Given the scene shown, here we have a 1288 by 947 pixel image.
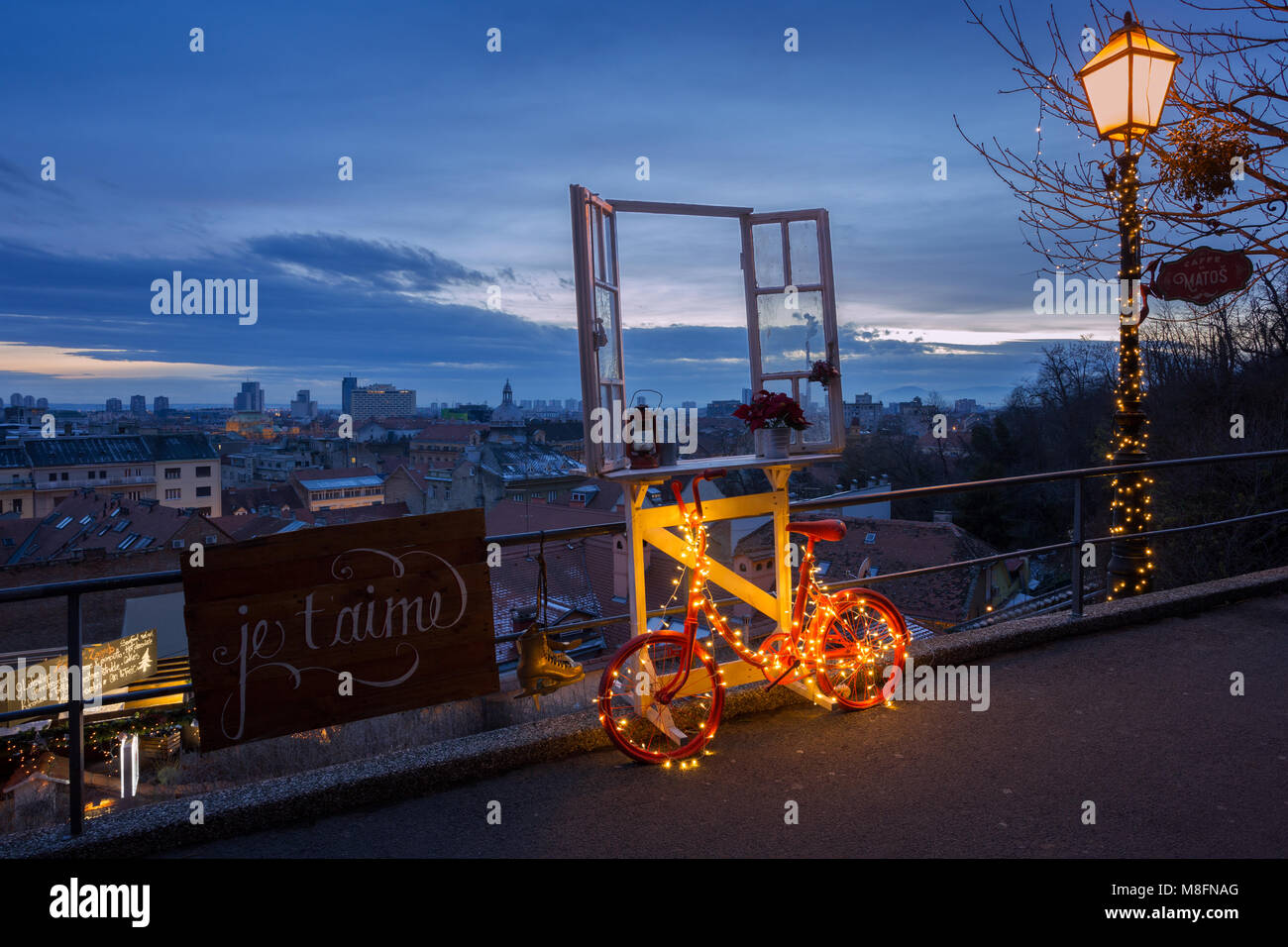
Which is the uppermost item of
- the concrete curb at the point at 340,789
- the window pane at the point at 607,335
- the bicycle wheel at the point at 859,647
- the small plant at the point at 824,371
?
the window pane at the point at 607,335

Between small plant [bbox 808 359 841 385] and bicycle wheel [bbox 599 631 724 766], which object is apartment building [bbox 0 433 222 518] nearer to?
bicycle wheel [bbox 599 631 724 766]

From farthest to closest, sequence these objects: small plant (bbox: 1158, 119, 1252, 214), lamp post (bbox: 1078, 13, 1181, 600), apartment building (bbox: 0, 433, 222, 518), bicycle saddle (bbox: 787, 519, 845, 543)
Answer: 1. apartment building (bbox: 0, 433, 222, 518)
2. small plant (bbox: 1158, 119, 1252, 214)
3. lamp post (bbox: 1078, 13, 1181, 600)
4. bicycle saddle (bbox: 787, 519, 845, 543)

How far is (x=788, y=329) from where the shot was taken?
459cm

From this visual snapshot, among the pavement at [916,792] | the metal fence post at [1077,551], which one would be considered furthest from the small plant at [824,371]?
the metal fence post at [1077,551]

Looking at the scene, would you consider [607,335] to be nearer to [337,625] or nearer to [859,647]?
[337,625]

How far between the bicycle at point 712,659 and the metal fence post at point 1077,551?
1619mm

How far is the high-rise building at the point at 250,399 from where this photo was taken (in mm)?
17453

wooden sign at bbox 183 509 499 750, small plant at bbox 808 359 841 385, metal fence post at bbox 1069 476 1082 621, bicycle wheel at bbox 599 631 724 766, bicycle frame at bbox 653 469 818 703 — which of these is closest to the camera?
wooden sign at bbox 183 509 499 750

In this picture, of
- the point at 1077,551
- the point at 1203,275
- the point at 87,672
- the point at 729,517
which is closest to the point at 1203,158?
the point at 1203,275

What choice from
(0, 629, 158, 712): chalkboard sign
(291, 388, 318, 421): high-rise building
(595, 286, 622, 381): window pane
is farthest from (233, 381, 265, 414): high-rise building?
(595, 286, 622, 381): window pane

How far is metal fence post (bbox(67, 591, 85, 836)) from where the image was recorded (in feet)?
10.0

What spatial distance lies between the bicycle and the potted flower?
41cm

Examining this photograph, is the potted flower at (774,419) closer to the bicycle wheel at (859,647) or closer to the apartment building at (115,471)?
the bicycle wheel at (859,647)
